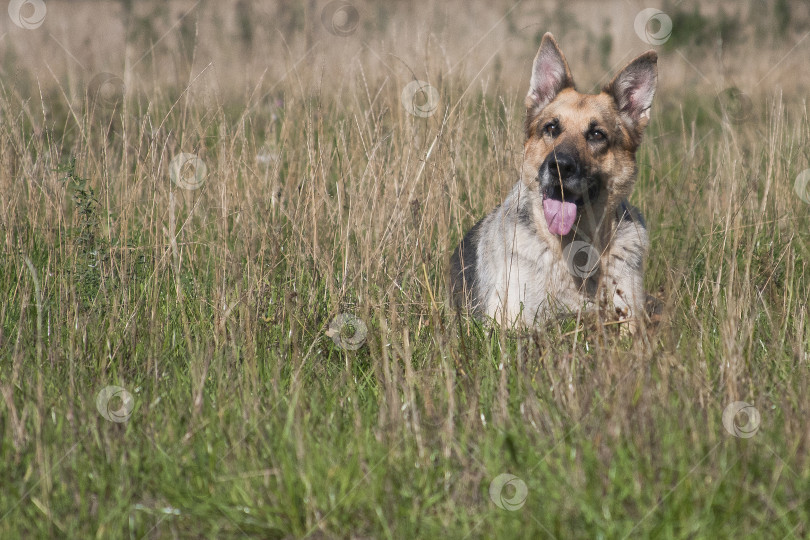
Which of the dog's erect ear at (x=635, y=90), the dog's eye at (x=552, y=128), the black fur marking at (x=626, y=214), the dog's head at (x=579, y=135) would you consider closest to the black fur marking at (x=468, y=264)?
the dog's head at (x=579, y=135)

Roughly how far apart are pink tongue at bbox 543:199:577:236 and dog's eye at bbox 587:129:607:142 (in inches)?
14.9

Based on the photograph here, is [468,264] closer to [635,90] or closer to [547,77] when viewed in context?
[547,77]

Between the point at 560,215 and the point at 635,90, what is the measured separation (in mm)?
880

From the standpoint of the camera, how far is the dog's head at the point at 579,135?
381 centimetres

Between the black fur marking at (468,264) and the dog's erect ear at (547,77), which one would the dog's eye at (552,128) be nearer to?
the dog's erect ear at (547,77)

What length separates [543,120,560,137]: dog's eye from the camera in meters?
4.00

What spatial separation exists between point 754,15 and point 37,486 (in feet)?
42.7

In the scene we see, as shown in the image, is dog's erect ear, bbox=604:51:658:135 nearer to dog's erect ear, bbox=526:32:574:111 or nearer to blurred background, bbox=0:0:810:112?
dog's erect ear, bbox=526:32:574:111

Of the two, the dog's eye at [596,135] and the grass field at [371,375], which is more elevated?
the dog's eye at [596,135]

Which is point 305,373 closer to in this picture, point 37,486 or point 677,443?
point 37,486

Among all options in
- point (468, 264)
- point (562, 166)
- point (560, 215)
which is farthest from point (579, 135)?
point (468, 264)

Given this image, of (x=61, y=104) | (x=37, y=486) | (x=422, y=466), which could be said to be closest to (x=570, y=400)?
(x=422, y=466)

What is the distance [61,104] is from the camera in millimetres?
8328

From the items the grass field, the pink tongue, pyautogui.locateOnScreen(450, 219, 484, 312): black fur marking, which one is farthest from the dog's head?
pyautogui.locateOnScreen(450, 219, 484, 312): black fur marking
